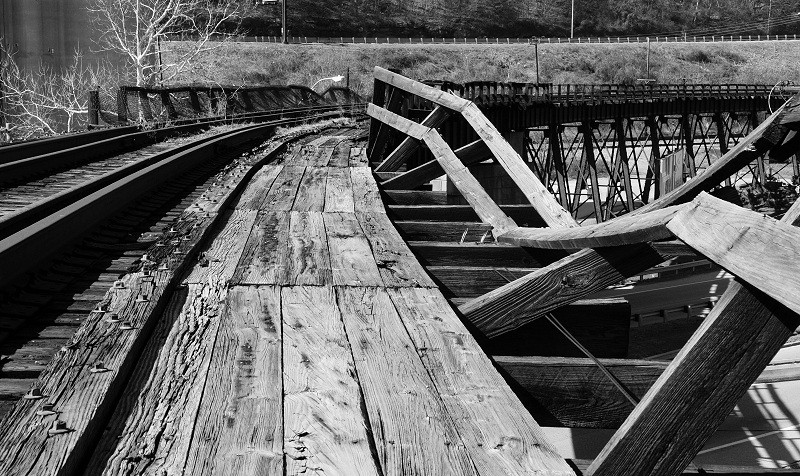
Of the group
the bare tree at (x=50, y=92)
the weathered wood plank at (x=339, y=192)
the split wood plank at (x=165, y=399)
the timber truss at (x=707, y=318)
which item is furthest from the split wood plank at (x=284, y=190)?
the bare tree at (x=50, y=92)

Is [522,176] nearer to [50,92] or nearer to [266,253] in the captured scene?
[266,253]

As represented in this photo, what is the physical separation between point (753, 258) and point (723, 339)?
0.79ft

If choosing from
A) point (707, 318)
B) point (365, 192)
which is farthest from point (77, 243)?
point (707, 318)

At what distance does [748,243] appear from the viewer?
1.92 meters

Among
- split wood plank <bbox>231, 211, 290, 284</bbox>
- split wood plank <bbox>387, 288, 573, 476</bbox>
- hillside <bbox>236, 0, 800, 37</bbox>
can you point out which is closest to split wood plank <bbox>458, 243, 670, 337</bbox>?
split wood plank <bbox>387, 288, 573, 476</bbox>

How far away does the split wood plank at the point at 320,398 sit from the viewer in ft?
7.60

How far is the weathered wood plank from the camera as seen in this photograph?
6430 mm

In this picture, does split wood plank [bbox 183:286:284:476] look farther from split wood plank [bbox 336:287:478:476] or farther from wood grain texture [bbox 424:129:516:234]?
wood grain texture [bbox 424:129:516:234]

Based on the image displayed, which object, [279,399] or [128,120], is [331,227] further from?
[128,120]

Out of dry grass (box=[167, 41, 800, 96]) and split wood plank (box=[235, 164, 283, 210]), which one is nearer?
split wood plank (box=[235, 164, 283, 210])

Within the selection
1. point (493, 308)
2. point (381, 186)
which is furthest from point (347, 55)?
point (493, 308)

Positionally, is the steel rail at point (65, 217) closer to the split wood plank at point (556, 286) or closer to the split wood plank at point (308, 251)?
the split wood plank at point (308, 251)

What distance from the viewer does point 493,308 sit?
140 inches

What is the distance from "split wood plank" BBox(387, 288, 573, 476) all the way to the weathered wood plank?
2.78 meters
